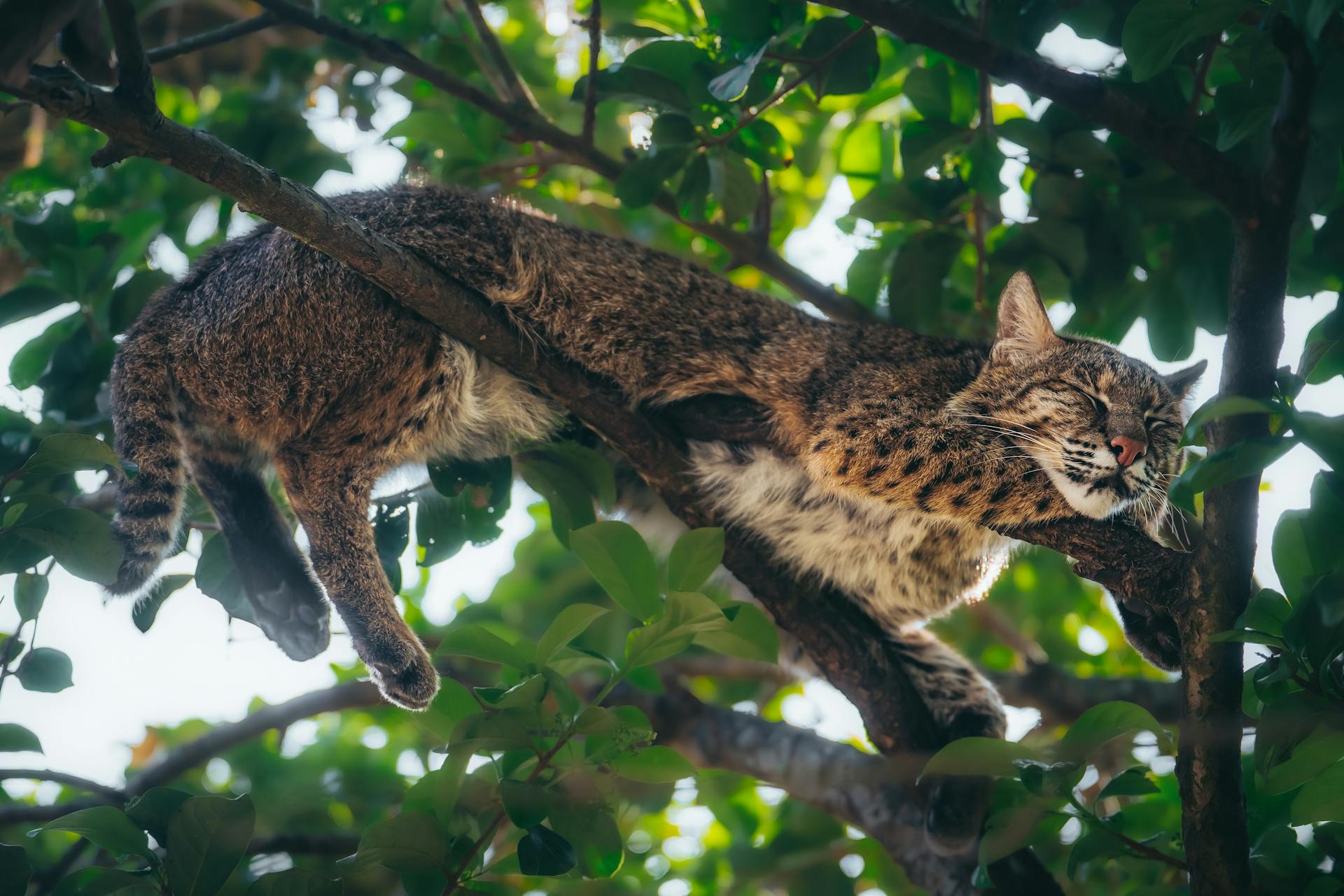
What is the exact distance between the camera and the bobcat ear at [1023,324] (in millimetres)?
5008

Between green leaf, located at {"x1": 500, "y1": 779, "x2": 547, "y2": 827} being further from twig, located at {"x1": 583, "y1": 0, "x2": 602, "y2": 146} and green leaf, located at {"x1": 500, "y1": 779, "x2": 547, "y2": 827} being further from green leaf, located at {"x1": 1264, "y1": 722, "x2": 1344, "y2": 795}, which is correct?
twig, located at {"x1": 583, "y1": 0, "x2": 602, "y2": 146}

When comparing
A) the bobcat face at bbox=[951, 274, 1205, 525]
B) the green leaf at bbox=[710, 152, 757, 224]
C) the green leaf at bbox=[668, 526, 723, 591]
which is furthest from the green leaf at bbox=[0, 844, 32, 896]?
the bobcat face at bbox=[951, 274, 1205, 525]

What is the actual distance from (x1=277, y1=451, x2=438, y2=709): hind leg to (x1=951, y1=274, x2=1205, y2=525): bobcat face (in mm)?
2610

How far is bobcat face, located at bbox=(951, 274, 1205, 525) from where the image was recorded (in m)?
4.34

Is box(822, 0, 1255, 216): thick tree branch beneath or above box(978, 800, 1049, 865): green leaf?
above

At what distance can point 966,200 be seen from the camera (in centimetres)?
578

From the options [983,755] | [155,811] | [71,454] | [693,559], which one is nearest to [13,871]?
[155,811]

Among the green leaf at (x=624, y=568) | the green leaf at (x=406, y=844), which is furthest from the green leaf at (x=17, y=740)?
the green leaf at (x=624, y=568)

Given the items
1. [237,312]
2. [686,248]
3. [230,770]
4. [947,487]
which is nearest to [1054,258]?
[947,487]

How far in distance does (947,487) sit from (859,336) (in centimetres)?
101

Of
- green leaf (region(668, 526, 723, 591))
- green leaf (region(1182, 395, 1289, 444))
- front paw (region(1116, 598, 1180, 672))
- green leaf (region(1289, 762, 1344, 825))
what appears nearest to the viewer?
green leaf (region(1182, 395, 1289, 444))

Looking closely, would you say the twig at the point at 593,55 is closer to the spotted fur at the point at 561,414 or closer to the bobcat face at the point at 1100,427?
the spotted fur at the point at 561,414

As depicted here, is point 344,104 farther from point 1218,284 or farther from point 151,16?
point 1218,284

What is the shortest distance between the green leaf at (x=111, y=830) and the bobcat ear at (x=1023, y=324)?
4.02 m
